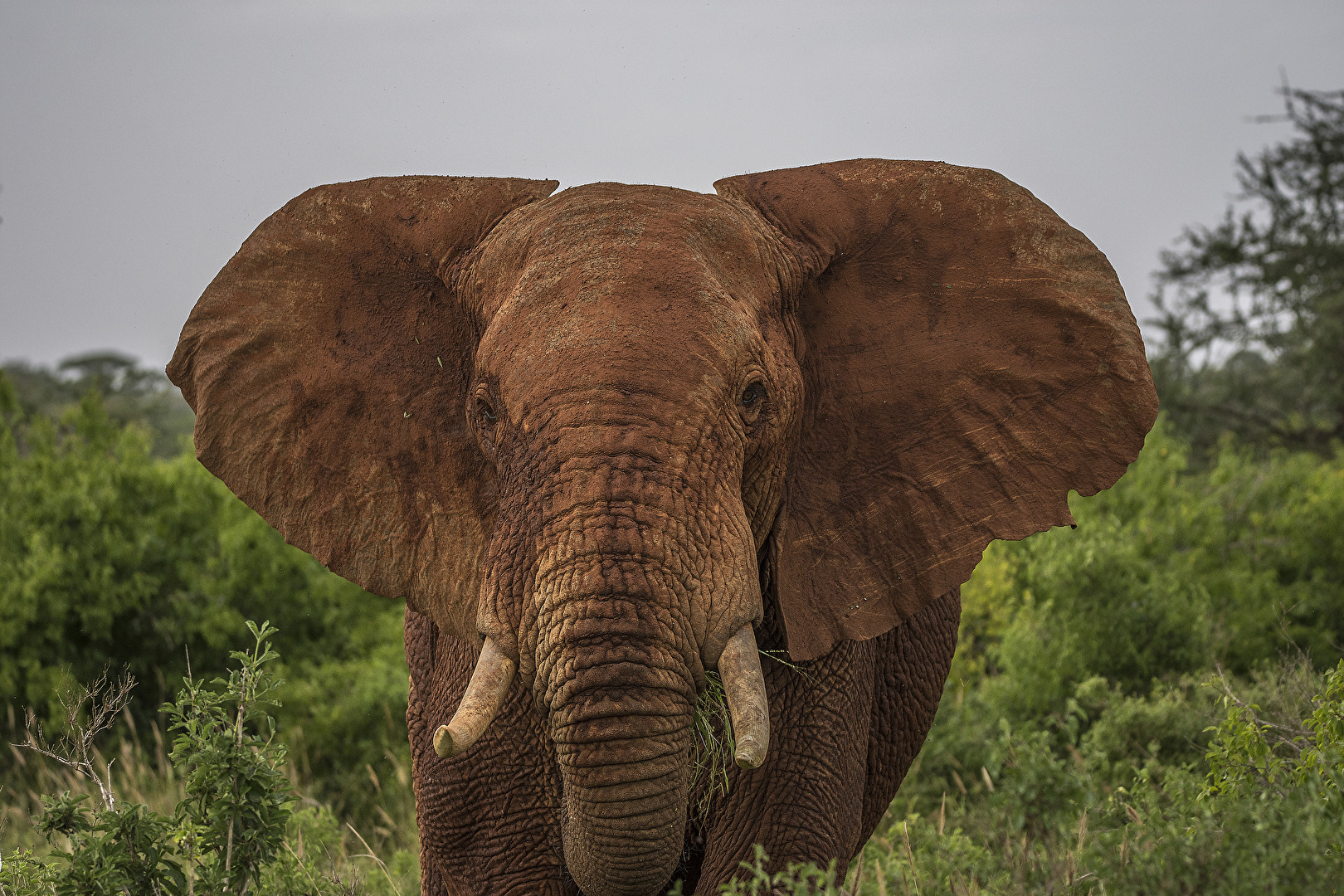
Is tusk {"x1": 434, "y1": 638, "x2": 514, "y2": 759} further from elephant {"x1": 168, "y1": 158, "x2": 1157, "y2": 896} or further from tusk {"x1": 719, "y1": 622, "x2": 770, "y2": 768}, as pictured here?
tusk {"x1": 719, "y1": 622, "x2": 770, "y2": 768}

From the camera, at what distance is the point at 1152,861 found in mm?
3082

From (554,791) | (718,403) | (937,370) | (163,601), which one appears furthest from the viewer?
(163,601)

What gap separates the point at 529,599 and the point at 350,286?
1.36 meters

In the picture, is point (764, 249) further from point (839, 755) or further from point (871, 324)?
point (839, 755)

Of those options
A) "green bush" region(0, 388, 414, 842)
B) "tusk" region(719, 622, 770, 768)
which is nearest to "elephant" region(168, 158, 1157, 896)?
"tusk" region(719, 622, 770, 768)

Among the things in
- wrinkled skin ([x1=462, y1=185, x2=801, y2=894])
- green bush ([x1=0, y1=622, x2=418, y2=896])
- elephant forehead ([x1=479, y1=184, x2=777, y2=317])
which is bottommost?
green bush ([x1=0, y1=622, x2=418, y2=896])

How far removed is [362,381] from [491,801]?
1294 millimetres

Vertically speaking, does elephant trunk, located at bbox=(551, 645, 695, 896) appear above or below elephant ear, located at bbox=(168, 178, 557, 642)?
below

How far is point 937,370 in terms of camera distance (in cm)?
394

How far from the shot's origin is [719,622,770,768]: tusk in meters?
2.91

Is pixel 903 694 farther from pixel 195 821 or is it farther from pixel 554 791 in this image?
pixel 195 821

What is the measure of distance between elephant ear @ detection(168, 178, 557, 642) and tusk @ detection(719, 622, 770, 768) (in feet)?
2.81

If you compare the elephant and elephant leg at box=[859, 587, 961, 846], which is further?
elephant leg at box=[859, 587, 961, 846]

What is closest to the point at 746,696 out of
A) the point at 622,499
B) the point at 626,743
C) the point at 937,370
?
the point at 626,743
